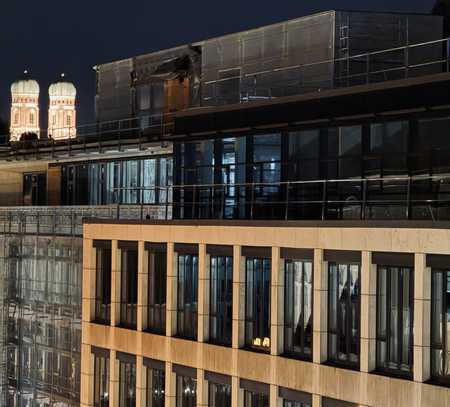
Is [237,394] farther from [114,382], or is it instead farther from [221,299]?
[114,382]

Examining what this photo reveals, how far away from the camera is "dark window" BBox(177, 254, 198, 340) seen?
112ft

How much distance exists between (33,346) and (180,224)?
51.7 ft

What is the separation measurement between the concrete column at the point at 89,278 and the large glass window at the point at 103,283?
0.35ft

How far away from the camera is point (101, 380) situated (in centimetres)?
3866

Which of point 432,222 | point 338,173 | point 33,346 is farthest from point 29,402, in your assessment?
point 432,222

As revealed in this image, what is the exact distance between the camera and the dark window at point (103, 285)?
38.3 meters

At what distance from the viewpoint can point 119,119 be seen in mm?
48344

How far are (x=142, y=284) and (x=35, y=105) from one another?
335 feet

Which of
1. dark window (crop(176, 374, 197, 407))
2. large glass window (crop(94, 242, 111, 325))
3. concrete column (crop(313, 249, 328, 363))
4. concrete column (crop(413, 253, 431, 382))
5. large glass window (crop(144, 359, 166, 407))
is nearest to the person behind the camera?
concrete column (crop(413, 253, 431, 382))

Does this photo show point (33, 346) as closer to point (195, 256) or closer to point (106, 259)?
point (106, 259)

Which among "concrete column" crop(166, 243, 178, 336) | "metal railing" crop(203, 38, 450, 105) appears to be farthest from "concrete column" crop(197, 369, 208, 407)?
"metal railing" crop(203, 38, 450, 105)

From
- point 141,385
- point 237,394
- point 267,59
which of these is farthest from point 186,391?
point 267,59

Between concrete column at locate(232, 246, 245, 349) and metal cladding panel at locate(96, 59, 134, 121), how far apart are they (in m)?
17.2

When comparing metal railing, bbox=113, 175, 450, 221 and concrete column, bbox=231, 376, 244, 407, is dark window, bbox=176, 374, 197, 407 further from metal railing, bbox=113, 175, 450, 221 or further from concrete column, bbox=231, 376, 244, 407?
metal railing, bbox=113, 175, 450, 221
